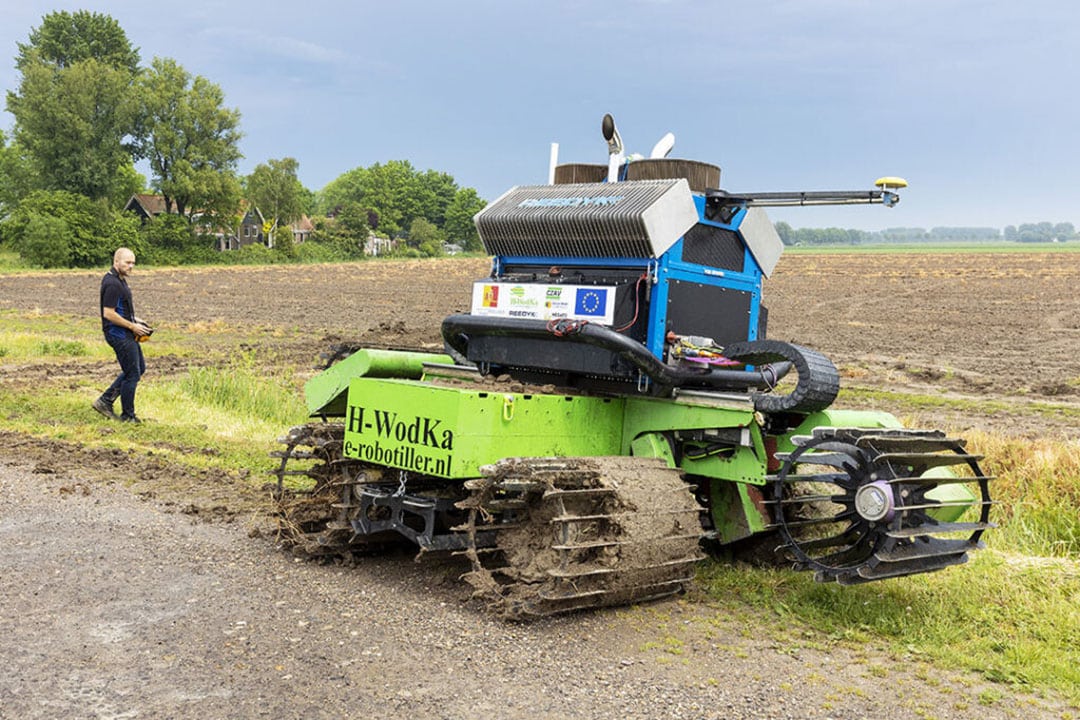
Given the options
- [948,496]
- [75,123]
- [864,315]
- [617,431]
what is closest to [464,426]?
[617,431]

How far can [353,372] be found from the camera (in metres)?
7.65

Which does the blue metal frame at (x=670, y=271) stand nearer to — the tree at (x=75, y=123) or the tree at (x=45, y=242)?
the tree at (x=45, y=242)

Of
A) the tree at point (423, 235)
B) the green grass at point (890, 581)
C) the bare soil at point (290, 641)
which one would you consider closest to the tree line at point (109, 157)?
the tree at point (423, 235)

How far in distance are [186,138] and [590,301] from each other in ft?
274

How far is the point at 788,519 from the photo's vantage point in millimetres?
7520

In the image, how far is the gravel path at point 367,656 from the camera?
4832 millimetres

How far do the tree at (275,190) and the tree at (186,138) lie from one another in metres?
17.8

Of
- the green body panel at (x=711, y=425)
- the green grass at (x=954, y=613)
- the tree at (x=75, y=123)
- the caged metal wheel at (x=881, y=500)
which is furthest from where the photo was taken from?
the tree at (x=75, y=123)

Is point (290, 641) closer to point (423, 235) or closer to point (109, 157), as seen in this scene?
point (109, 157)

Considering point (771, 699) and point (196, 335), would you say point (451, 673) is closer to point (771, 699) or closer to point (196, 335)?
point (771, 699)

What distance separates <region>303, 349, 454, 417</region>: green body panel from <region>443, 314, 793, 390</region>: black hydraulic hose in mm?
368

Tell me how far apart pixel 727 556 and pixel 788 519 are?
20.7 inches

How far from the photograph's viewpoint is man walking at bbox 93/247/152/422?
12.1 meters

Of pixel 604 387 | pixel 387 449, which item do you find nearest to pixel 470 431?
pixel 387 449
